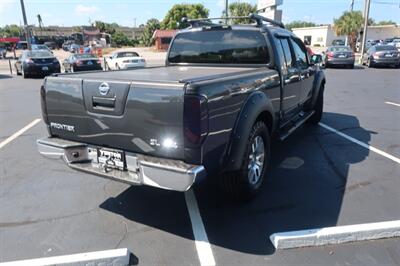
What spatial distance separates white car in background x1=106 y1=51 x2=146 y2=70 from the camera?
19953mm

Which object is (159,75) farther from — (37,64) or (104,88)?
(37,64)

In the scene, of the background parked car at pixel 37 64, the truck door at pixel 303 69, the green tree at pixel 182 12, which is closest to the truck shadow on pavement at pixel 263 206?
the truck door at pixel 303 69

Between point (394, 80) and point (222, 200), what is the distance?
1435 centimetres

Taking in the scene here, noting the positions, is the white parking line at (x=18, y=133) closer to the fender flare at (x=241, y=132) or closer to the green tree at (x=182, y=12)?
the fender flare at (x=241, y=132)

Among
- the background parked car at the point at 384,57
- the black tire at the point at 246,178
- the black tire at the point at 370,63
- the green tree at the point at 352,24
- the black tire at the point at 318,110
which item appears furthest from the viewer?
the green tree at the point at 352,24

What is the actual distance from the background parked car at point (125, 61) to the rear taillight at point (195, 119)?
17.5 metres

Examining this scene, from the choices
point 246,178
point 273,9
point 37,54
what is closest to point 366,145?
point 246,178

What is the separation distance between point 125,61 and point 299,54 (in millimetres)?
15883

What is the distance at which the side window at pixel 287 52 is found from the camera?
480 cm

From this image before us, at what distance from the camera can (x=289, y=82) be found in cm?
475

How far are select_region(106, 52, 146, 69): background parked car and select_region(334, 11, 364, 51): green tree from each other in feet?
109

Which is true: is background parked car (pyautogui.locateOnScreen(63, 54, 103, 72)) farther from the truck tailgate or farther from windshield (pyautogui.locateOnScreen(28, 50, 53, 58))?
the truck tailgate

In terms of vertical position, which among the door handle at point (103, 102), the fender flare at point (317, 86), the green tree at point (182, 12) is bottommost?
the fender flare at point (317, 86)

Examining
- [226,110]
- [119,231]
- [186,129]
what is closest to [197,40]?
[226,110]
